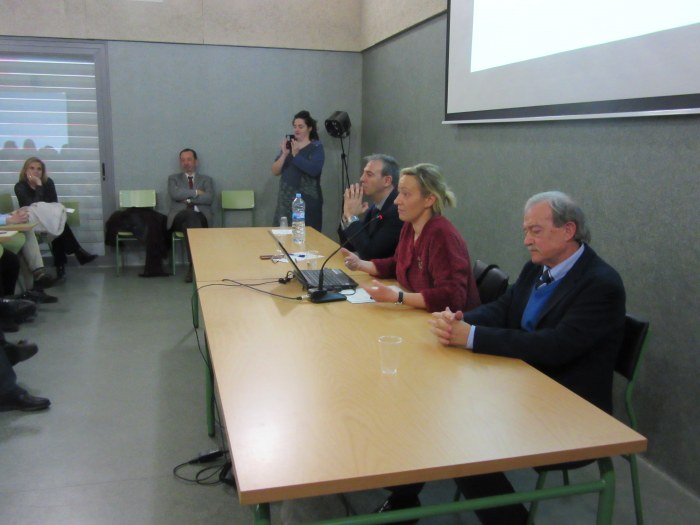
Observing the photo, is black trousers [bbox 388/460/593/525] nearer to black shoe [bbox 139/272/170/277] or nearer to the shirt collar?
the shirt collar

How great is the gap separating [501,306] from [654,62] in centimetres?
113

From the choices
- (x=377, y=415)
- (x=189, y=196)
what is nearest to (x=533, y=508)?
(x=377, y=415)

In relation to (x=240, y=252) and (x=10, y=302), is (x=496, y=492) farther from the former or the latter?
(x=10, y=302)

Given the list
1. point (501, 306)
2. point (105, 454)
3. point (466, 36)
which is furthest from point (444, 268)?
point (466, 36)

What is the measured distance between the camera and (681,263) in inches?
85.5

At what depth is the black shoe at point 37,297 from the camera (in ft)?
14.9

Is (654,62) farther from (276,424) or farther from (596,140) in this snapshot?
(276,424)

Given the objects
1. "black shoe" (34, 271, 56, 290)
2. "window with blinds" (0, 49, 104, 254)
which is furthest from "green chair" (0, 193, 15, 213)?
"black shoe" (34, 271, 56, 290)

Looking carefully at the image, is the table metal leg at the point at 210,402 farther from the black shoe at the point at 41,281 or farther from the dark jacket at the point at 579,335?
the black shoe at the point at 41,281

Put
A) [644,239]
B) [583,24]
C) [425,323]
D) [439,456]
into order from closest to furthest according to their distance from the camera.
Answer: [439,456] → [425,323] → [644,239] → [583,24]

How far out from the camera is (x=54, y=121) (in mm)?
5703

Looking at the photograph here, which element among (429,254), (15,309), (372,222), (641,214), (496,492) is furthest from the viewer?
(15,309)

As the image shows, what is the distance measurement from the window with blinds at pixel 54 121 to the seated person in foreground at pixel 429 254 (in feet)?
14.5

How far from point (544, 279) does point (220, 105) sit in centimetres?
482
